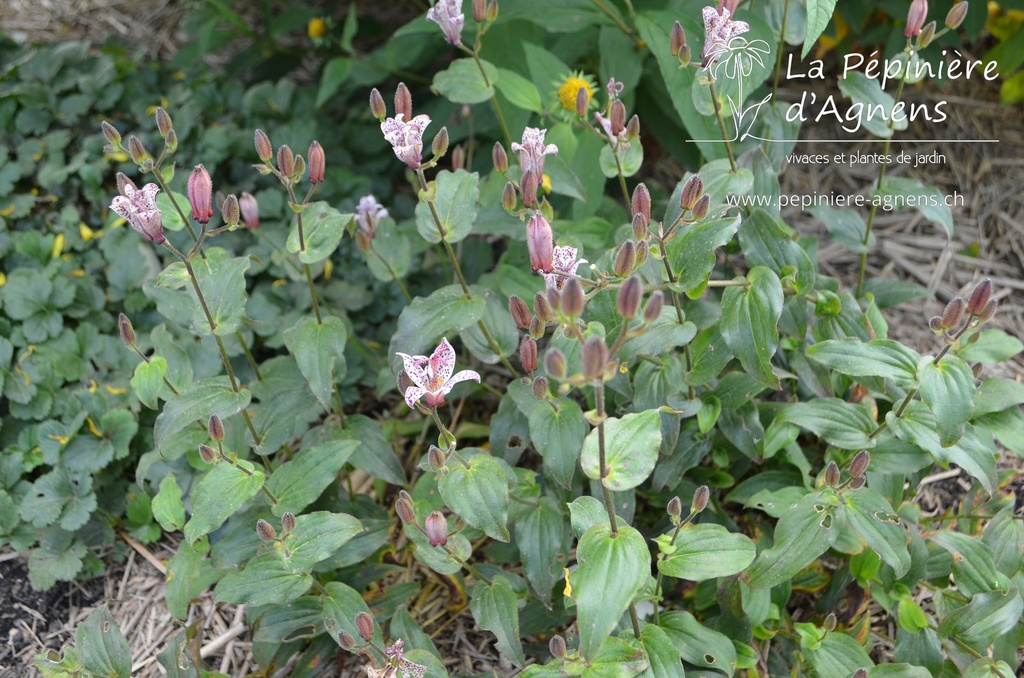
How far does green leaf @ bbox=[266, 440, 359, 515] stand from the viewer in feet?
5.18

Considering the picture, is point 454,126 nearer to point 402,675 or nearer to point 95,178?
point 95,178

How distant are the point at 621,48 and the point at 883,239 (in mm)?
919

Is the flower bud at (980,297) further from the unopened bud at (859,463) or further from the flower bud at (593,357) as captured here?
Result: the flower bud at (593,357)

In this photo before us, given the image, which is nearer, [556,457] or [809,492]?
[556,457]

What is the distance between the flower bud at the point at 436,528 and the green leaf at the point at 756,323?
1.79 ft

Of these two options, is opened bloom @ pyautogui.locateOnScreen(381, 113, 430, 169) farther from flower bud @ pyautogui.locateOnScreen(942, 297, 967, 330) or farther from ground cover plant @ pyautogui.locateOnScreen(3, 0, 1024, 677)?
flower bud @ pyautogui.locateOnScreen(942, 297, 967, 330)

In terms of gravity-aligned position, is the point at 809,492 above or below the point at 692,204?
below

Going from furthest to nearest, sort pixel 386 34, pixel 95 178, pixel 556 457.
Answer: pixel 386 34
pixel 95 178
pixel 556 457

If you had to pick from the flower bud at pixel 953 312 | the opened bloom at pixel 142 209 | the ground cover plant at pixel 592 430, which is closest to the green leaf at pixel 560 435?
the ground cover plant at pixel 592 430

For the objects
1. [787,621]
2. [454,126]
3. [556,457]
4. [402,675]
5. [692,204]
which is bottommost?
[787,621]

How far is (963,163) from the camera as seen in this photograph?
2588 millimetres

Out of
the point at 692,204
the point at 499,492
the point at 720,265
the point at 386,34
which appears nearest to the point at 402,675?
the point at 499,492

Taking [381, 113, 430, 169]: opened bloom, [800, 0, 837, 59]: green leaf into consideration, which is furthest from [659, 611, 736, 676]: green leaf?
[800, 0, 837, 59]: green leaf

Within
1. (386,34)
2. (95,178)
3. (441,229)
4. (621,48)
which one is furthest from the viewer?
(386,34)
